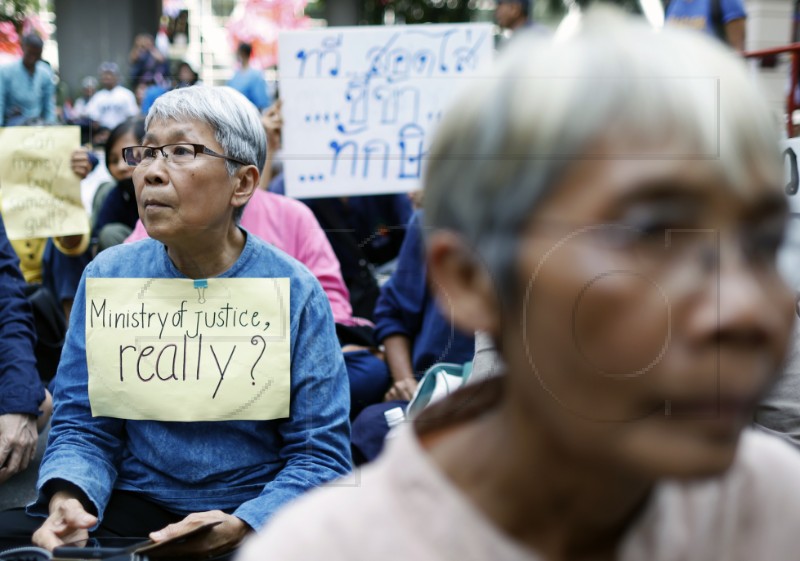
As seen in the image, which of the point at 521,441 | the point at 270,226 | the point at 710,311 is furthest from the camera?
the point at 270,226

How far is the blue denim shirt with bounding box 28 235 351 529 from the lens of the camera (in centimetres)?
196

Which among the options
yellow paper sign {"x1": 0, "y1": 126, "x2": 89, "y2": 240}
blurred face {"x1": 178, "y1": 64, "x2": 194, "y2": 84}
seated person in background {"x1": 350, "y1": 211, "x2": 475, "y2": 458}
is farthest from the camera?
blurred face {"x1": 178, "y1": 64, "x2": 194, "y2": 84}

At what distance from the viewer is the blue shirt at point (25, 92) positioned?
33.2ft

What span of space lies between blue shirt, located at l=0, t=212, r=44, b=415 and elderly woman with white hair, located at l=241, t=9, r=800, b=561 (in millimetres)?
1870

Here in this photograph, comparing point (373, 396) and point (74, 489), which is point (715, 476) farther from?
point (373, 396)

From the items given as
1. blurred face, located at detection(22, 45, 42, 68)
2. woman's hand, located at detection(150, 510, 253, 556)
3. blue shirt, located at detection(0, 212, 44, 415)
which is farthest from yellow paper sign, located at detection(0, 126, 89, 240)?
blurred face, located at detection(22, 45, 42, 68)

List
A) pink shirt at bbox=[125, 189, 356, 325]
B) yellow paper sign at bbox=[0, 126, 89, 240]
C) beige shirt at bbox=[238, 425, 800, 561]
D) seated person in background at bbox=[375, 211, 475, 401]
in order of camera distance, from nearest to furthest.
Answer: beige shirt at bbox=[238, 425, 800, 561] < seated person in background at bbox=[375, 211, 475, 401] < pink shirt at bbox=[125, 189, 356, 325] < yellow paper sign at bbox=[0, 126, 89, 240]

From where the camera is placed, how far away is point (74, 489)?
6.30 ft

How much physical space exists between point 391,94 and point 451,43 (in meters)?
0.42

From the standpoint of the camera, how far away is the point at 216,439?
198 cm

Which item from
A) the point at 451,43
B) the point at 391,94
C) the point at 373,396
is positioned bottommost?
the point at 373,396

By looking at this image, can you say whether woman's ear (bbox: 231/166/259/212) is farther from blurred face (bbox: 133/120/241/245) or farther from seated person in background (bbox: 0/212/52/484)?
seated person in background (bbox: 0/212/52/484)

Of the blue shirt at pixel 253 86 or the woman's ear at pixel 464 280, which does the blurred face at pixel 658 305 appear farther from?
the blue shirt at pixel 253 86

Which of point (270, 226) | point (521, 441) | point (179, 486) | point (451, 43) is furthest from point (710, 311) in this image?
point (451, 43)
